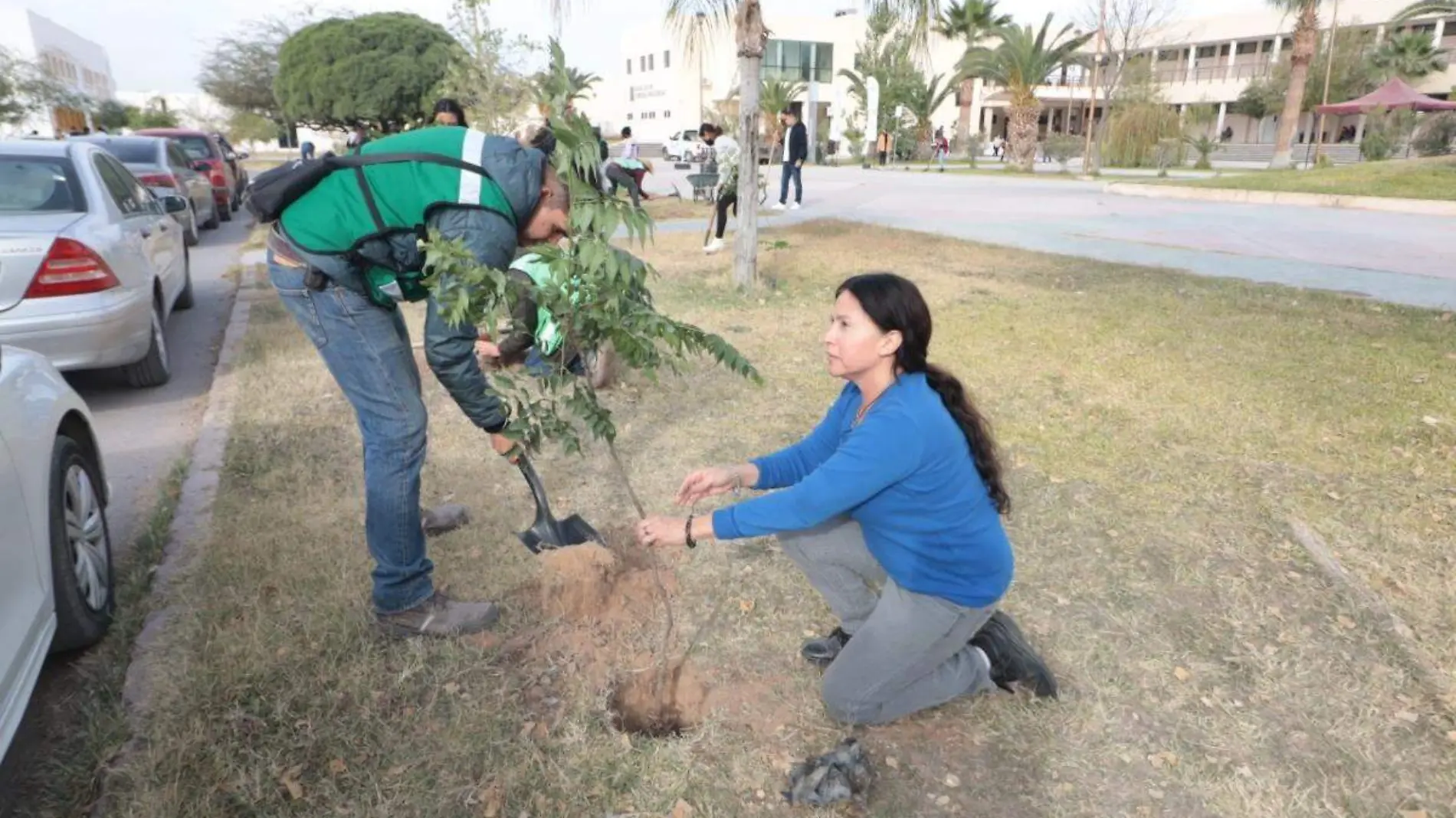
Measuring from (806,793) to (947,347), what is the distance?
461 cm

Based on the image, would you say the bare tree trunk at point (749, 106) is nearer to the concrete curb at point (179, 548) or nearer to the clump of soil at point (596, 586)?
the concrete curb at point (179, 548)

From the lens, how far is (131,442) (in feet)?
15.7

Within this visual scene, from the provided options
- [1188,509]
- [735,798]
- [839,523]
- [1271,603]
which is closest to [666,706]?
[735,798]

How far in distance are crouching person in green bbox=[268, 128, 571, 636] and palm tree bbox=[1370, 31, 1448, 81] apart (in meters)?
48.1

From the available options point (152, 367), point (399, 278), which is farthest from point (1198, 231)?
point (399, 278)

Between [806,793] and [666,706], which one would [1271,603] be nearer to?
[806,793]

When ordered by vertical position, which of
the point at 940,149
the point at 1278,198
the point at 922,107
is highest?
the point at 922,107

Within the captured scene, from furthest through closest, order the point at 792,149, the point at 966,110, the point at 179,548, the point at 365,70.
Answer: the point at 966,110 → the point at 365,70 → the point at 792,149 → the point at 179,548

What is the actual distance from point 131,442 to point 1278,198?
2000 cm

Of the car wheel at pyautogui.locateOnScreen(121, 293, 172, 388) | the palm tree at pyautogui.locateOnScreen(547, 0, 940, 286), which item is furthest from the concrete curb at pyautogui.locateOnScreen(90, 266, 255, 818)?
the palm tree at pyautogui.locateOnScreen(547, 0, 940, 286)

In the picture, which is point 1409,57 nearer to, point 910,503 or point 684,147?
point 684,147

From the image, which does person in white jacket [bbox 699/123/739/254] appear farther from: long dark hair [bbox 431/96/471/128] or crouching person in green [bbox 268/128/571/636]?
crouching person in green [bbox 268/128/571/636]

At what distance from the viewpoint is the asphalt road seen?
2.42 m

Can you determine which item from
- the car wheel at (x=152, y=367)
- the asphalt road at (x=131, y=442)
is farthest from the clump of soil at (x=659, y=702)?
the car wheel at (x=152, y=367)
